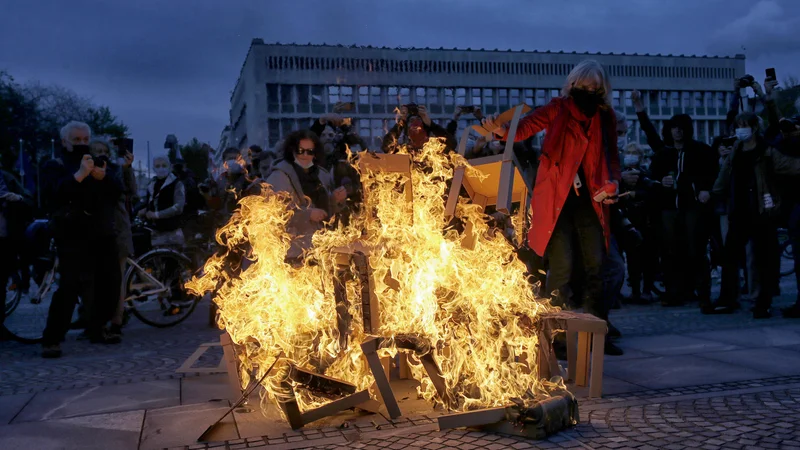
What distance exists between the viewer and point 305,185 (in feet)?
23.0

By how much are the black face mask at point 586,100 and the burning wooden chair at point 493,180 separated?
527mm

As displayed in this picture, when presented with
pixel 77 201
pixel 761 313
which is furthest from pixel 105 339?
pixel 761 313

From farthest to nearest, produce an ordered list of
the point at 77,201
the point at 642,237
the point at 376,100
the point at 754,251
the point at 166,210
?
the point at 376,100 → the point at 642,237 → the point at 166,210 → the point at 754,251 → the point at 77,201

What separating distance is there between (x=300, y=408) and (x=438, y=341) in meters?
0.90

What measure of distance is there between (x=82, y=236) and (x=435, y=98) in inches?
3572

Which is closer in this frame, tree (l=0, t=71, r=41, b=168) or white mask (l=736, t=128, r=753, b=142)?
white mask (l=736, t=128, r=753, b=142)

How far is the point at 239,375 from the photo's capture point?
4793 millimetres

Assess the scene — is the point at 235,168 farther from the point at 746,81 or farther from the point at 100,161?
the point at 746,81

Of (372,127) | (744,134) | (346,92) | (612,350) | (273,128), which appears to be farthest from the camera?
(372,127)

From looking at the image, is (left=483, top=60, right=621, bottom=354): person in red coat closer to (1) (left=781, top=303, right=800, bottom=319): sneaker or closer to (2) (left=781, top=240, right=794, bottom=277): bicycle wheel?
(1) (left=781, top=303, right=800, bottom=319): sneaker

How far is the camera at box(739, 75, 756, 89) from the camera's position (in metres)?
9.38

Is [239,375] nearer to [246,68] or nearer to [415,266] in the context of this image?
[415,266]

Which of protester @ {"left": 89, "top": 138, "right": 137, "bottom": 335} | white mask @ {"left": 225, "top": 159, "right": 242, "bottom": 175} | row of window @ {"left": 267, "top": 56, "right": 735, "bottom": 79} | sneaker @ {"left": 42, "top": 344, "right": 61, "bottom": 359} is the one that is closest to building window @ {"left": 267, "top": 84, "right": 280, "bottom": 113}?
row of window @ {"left": 267, "top": 56, "right": 735, "bottom": 79}

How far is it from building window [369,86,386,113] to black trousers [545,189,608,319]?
89410mm
